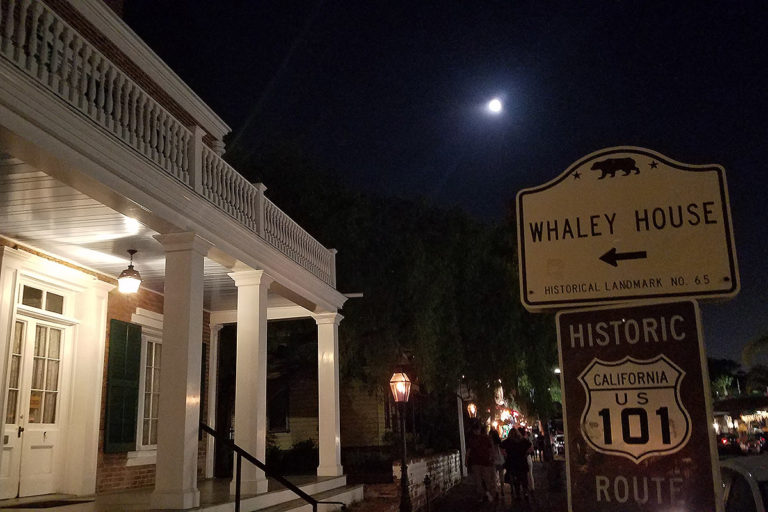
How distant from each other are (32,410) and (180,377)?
3284 millimetres

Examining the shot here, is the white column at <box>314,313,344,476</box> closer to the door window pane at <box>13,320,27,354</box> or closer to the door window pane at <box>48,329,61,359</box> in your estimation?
the door window pane at <box>48,329,61,359</box>

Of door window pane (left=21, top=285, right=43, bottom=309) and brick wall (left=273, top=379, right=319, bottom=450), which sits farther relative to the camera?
brick wall (left=273, top=379, right=319, bottom=450)

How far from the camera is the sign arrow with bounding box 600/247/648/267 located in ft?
8.34

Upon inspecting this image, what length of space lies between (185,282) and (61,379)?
3.72 m

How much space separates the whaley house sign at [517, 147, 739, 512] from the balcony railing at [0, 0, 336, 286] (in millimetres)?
5357

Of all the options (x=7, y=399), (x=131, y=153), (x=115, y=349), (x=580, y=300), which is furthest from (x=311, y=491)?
(x=580, y=300)

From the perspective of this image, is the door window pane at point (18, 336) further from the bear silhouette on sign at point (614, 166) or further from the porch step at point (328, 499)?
the bear silhouette on sign at point (614, 166)

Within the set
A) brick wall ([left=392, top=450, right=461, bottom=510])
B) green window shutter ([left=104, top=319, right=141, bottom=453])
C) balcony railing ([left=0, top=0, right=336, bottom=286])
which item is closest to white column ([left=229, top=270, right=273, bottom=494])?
balcony railing ([left=0, top=0, right=336, bottom=286])

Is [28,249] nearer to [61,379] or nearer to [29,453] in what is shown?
[61,379]

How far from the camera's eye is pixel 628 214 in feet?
8.59

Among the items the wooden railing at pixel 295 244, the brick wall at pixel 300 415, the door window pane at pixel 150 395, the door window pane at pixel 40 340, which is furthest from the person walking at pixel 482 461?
the door window pane at pixel 40 340

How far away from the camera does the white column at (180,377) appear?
815 cm

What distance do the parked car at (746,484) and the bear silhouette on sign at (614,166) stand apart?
11.1 feet

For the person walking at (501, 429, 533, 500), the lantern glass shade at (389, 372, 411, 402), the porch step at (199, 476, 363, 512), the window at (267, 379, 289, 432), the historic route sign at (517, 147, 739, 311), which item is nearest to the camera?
the historic route sign at (517, 147, 739, 311)
